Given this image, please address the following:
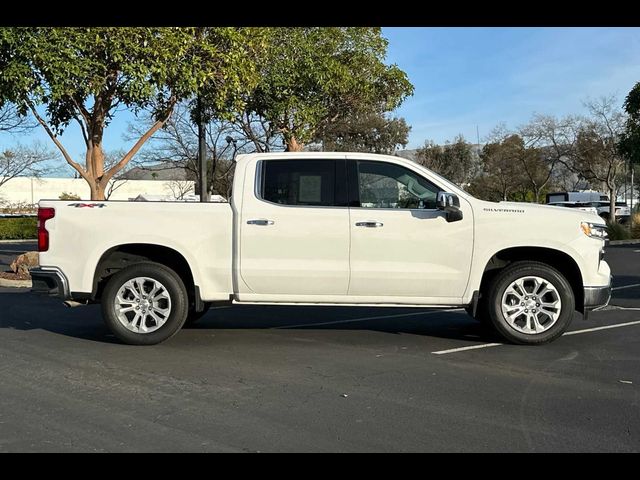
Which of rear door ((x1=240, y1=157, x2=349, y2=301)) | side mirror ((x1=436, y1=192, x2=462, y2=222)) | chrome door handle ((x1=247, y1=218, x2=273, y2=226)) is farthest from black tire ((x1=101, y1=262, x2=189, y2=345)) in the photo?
side mirror ((x1=436, y1=192, x2=462, y2=222))

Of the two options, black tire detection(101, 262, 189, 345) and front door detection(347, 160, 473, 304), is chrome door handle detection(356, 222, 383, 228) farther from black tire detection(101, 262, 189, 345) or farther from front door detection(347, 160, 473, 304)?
black tire detection(101, 262, 189, 345)

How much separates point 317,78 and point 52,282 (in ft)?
35.2

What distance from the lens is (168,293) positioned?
260 inches

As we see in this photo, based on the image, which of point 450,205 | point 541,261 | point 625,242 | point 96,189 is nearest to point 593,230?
point 541,261

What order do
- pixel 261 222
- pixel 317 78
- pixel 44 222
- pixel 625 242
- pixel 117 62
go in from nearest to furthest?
pixel 261 222, pixel 44 222, pixel 117 62, pixel 317 78, pixel 625 242

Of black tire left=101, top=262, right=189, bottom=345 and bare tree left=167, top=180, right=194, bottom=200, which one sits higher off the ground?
bare tree left=167, top=180, right=194, bottom=200

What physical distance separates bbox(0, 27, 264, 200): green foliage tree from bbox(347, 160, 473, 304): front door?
617 centimetres

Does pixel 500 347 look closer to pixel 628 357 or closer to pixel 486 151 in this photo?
pixel 628 357

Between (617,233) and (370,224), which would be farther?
(617,233)

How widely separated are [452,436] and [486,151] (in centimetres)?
3576

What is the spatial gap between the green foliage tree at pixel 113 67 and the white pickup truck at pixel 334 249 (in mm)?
4873

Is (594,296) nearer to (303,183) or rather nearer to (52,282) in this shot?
(303,183)

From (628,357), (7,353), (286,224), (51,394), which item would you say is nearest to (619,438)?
(628,357)

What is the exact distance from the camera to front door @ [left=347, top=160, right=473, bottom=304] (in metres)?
6.46
